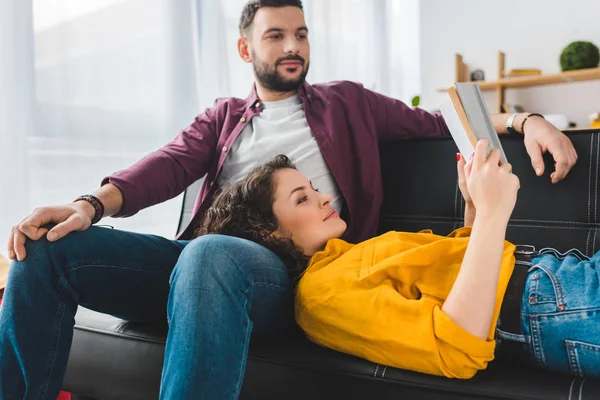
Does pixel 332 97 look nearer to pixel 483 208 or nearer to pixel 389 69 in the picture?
pixel 483 208

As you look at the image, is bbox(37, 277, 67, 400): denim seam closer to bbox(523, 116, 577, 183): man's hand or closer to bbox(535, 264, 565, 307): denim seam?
bbox(535, 264, 565, 307): denim seam

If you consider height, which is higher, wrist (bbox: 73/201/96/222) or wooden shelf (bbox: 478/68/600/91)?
wooden shelf (bbox: 478/68/600/91)

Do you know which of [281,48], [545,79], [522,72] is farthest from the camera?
[522,72]

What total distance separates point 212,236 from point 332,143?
678 millimetres

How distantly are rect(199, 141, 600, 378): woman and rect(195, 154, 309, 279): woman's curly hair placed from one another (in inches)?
3.3

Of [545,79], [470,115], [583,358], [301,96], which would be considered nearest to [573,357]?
[583,358]

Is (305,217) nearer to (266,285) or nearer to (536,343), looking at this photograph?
(266,285)

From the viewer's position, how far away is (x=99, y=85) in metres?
2.01

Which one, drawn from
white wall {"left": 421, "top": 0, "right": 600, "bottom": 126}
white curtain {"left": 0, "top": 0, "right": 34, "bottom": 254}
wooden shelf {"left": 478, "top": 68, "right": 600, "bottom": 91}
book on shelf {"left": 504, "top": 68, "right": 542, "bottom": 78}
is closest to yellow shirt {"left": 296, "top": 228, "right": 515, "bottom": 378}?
white curtain {"left": 0, "top": 0, "right": 34, "bottom": 254}

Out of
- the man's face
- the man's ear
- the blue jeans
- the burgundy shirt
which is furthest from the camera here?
the man's ear

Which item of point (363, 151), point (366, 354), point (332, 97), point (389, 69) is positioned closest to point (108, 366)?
point (366, 354)

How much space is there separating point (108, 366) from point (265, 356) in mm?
390

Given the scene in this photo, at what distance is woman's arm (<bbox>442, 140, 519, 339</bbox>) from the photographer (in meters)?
0.86

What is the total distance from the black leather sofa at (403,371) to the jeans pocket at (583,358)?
1 cm
